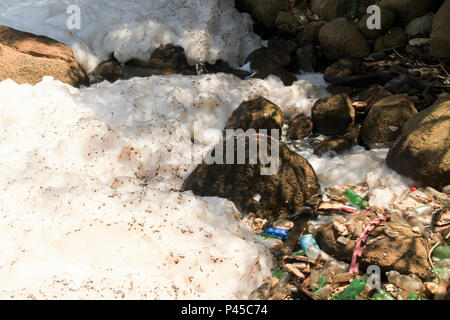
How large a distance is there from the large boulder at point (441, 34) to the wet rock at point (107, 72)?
445cm

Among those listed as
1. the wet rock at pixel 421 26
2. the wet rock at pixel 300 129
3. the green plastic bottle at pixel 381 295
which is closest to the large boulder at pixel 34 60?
the wet rock at pixel 300 129

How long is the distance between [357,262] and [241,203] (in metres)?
1.14

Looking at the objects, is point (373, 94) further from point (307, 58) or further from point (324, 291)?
point (324, 291)

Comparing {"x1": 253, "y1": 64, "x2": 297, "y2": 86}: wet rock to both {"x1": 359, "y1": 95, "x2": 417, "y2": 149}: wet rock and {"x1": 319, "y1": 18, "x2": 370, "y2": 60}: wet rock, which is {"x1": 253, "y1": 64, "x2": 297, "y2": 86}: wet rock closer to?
{"x1": 319, "y1": 18, "x2": 370, "y2": 60}: wet rock

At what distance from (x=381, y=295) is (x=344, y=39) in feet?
14.3

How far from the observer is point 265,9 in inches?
285

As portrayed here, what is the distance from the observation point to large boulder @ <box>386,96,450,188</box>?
12.5 ft

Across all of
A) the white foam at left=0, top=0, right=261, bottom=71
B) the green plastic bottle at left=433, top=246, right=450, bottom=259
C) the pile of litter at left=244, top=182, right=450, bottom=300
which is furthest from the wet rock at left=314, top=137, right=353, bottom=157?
the white foam at left=0, top=0, right=261, bottom=71

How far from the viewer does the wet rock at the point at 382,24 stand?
6066mm

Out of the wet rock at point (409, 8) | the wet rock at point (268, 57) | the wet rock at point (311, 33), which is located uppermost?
the wet rock at point (409, 8)

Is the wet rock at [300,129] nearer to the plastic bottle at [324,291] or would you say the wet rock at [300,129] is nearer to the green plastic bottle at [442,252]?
the green plastic bottle at [442,252]

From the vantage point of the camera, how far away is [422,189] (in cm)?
391
